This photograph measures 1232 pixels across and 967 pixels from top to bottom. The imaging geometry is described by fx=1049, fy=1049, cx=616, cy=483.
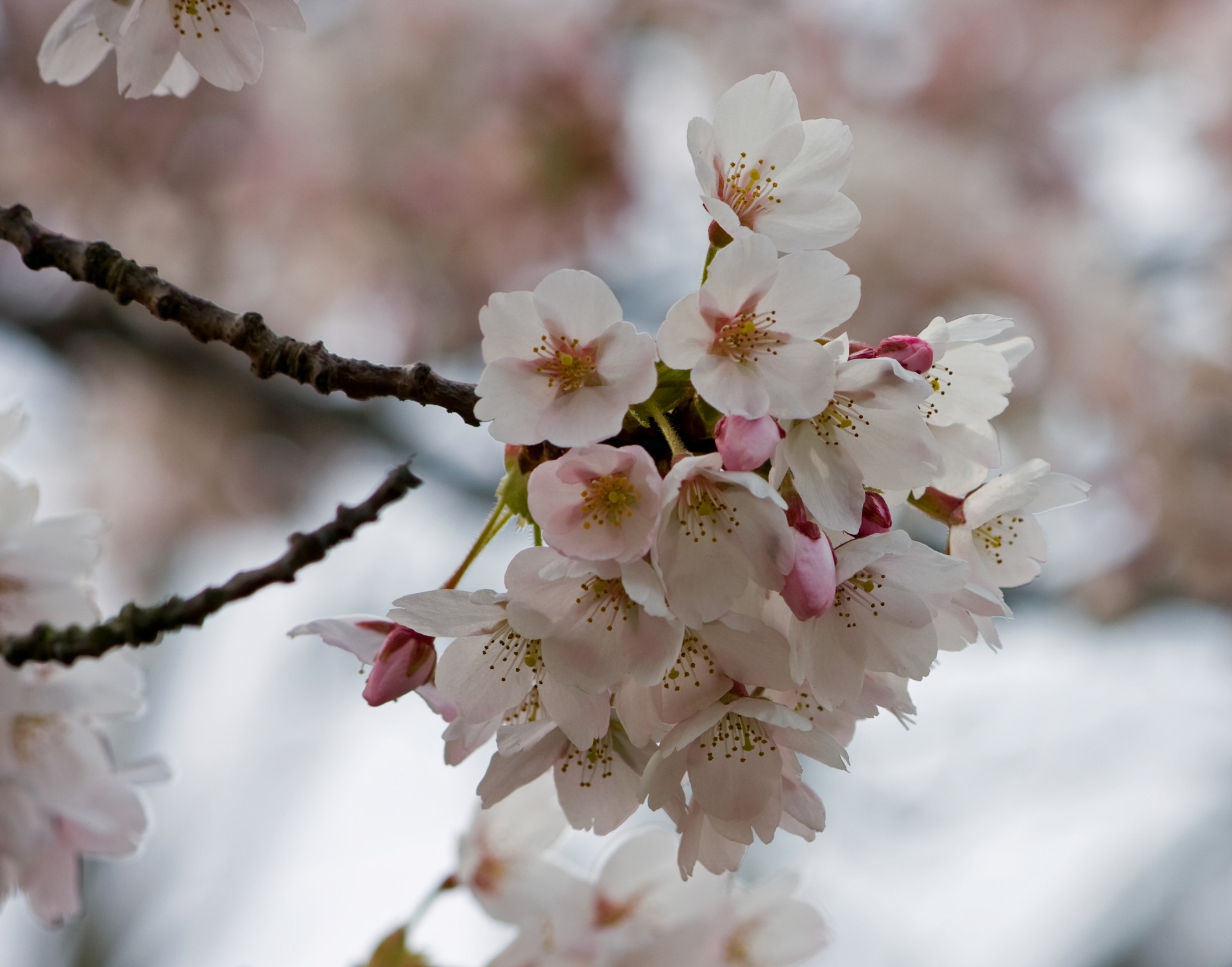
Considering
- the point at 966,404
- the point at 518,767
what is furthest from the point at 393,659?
the point at 966,404

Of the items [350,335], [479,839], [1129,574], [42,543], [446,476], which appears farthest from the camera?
[350,335]

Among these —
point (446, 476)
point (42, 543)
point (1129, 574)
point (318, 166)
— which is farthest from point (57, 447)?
point (1129, 574)

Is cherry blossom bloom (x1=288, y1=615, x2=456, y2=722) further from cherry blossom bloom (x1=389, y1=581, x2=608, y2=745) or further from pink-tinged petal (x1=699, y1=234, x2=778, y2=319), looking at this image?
pink-tinged petal (x1=699, y1=234, x2=778, y2=319)

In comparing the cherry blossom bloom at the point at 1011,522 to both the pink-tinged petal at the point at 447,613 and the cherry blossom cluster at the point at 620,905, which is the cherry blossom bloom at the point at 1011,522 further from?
the cherry blossom cluster at the point at 620,905

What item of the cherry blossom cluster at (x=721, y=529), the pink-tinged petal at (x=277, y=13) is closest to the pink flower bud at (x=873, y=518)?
the cherry blossom cluster at (x=721, y=529)

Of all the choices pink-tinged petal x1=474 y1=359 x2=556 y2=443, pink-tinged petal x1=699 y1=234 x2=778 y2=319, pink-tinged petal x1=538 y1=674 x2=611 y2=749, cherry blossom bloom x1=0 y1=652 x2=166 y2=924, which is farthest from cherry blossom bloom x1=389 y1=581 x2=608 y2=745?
cherry blossom bloom x1=0 y1=652 x2=166 y2=924

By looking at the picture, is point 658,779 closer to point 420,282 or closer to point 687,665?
point 687,665

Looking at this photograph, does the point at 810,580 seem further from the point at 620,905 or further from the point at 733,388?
the point at 620,905
